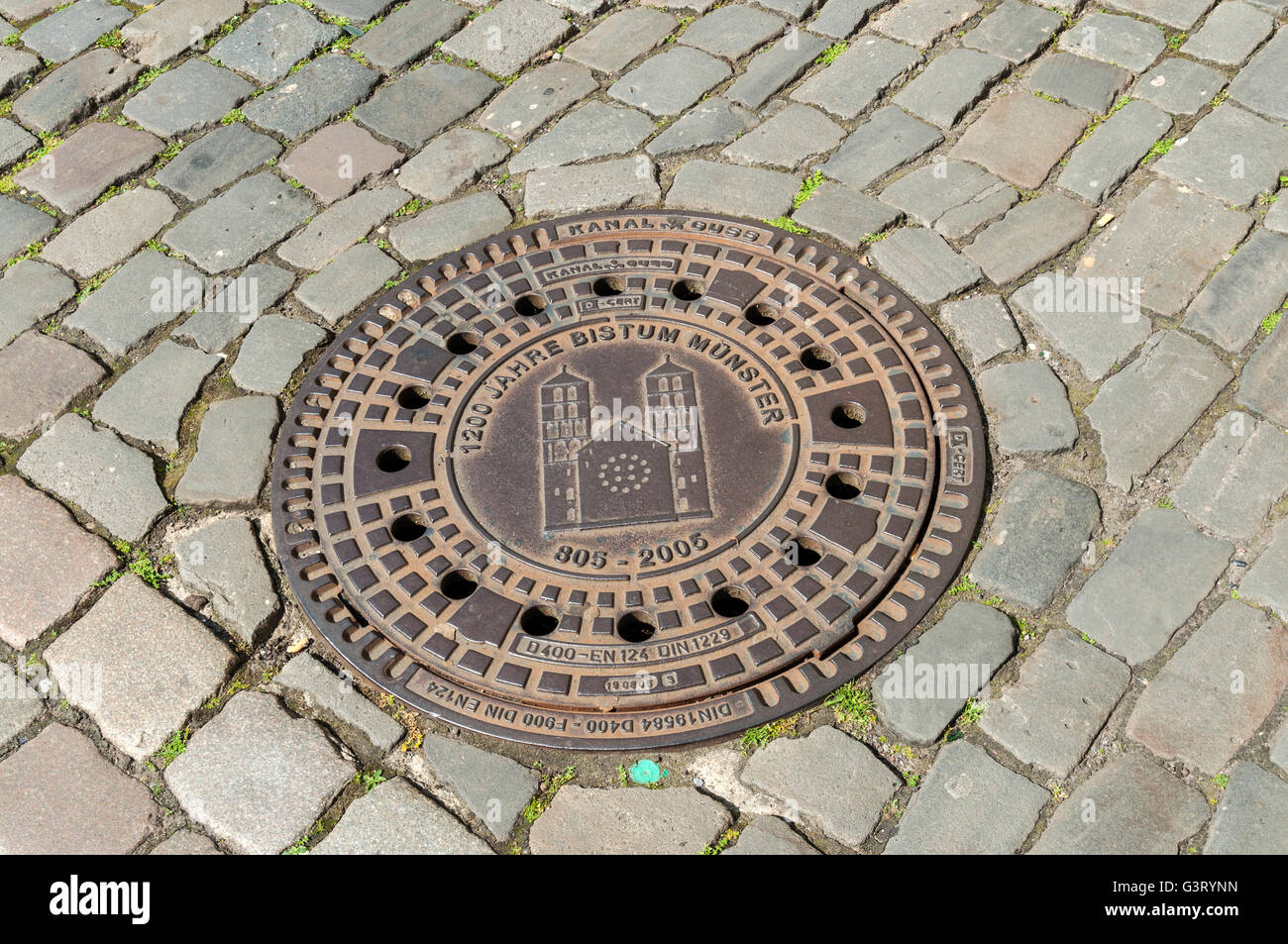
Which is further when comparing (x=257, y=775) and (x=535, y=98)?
(x=535, y=98)

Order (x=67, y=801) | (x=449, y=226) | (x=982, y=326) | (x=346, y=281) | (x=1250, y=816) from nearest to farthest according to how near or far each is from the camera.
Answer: (x=1250, y=816) < (x=67, y=801) < (x=982, y=326) < (x=346, y=281) < (x=449, y=226)

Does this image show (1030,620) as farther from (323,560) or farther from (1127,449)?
(323,560)

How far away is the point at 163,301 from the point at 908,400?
2506 mm

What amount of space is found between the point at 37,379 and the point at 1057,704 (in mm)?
3249

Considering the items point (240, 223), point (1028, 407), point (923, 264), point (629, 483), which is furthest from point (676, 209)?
point (240, 223)

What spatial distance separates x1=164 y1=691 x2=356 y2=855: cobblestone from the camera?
285cm

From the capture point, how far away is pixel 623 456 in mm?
3391

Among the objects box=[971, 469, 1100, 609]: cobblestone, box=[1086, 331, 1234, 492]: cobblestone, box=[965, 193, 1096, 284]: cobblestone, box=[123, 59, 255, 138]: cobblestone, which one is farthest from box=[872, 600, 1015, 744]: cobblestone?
box=[123, 59, 255, 138]: cobblestone

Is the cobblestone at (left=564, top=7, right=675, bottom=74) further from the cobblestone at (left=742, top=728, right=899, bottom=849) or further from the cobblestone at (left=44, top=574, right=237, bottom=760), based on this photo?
the cobblestone at (left=742, top=728, right=899, bottom=849)

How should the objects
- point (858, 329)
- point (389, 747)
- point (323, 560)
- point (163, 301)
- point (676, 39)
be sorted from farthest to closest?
point (676, 39)
point (163, 301)
point (858, 329)
point (323, 560)
point (389, 747)

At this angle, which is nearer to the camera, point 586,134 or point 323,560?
point 323,560

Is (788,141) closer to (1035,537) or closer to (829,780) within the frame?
(1035,537)

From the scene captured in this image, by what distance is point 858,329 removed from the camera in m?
3.67

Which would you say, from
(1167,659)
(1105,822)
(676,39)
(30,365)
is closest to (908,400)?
(1167,659)
